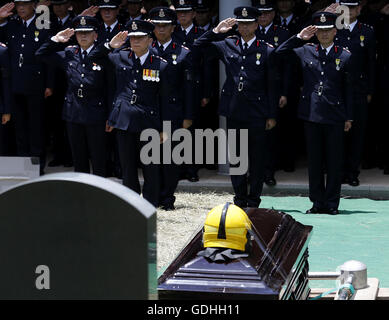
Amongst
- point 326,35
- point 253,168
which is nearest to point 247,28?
point 326,35

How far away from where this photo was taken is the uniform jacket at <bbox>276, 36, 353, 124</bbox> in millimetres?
8609

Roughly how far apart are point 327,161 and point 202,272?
530 cm

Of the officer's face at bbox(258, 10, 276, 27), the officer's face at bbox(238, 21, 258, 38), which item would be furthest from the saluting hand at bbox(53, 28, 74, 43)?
the officer's face at bbox(258, 10, 276, 27)

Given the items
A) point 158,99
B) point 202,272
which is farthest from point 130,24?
point 202,272

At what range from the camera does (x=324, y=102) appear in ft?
28.4

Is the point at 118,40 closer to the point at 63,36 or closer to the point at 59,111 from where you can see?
the point at 63,36

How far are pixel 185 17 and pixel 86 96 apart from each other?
4.80 ft

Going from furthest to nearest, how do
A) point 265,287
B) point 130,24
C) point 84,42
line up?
1. point 84,42
2. point 130,24
3. point 265,287

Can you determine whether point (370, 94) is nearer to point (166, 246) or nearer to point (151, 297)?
point (166, 246)

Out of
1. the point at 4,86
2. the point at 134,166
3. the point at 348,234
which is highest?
the point at 4,86

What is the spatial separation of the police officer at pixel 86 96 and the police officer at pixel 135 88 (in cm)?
48

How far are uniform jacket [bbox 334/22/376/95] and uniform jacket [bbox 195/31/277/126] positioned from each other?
92cm

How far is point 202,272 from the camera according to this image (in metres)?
3.73

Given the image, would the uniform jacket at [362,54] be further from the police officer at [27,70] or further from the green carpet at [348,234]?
the police officer at [27,70]
